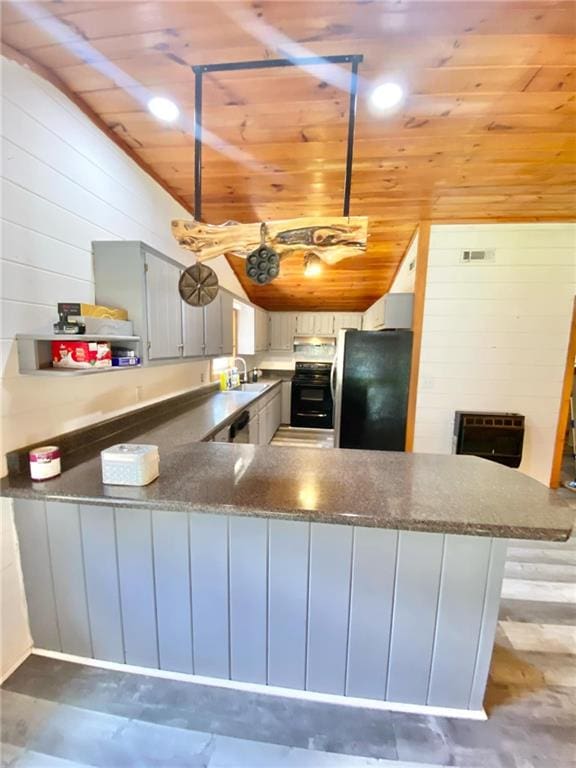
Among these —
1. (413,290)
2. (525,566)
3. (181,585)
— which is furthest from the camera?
(413,290)

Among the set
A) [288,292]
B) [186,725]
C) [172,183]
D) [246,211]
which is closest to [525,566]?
[186,725]

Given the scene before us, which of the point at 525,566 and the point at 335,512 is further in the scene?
the point at 525,566

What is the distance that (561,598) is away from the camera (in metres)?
1.99

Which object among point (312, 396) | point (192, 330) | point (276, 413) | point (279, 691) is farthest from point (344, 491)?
point (312, 396)

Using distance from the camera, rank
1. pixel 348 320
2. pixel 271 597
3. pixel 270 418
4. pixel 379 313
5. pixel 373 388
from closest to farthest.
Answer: pixel 271 597
pixel 373 388
pixel 379 313
pixel 270 418
pixel 348 320

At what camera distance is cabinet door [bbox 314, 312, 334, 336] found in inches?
223

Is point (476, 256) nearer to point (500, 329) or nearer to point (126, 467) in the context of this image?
point (500, 329)

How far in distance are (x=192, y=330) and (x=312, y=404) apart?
309 cm

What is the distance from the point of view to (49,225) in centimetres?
152

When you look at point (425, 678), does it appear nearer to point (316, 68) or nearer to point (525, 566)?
point (525, 566)

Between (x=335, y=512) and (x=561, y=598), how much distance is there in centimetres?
203

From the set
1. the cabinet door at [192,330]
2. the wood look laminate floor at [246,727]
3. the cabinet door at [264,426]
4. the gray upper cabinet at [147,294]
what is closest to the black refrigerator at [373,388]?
the cabinet door at [264,426]

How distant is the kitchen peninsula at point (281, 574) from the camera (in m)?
1.19

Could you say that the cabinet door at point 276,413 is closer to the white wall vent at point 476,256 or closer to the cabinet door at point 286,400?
the cabinet door at point 286,400
